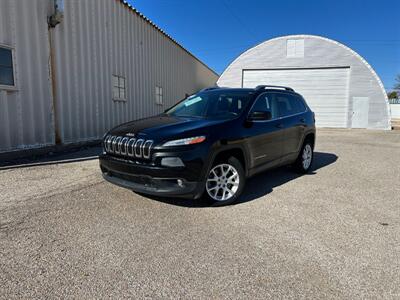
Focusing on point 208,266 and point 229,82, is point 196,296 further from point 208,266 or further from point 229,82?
point 229,82

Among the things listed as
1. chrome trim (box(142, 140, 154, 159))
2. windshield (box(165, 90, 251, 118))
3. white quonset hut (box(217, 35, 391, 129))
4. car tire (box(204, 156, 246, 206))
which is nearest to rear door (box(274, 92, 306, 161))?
windshield (box(165, 90, 251, 118))

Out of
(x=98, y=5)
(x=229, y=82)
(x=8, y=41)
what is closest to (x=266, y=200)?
(x=8, y=41)

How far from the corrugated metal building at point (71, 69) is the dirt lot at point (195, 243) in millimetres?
2610

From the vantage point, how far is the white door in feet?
63.0

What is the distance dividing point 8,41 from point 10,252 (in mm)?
5782

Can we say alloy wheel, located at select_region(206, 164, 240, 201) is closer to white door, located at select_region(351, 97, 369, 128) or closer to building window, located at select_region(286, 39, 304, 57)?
white door, located at select_region(351, 97, 369, 128)

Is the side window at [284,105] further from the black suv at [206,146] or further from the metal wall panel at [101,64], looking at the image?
the metal wall panel at [101,64]

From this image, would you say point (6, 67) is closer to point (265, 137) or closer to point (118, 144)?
point (118, 144)

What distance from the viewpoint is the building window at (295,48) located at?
65.9ft

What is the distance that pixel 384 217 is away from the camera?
4.03m

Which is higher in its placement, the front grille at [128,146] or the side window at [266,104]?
the side window at [266,104]

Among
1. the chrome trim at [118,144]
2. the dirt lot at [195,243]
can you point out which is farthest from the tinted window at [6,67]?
the chrome trim at [118,144]

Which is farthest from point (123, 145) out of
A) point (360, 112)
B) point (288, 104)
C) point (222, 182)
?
point (360, 112)

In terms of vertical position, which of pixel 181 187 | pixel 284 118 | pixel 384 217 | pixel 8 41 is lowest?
pixel 384 217
